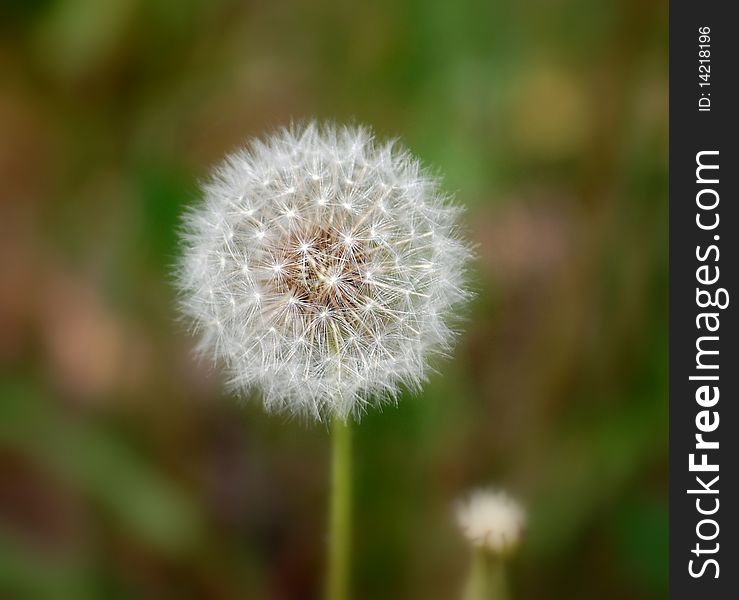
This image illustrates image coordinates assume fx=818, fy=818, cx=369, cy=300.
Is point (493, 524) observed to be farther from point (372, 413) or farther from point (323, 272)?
point (372, 413)

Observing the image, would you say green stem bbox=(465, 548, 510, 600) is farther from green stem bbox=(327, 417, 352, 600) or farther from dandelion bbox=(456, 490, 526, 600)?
green stem bbox=(327, 417, 352, 600)

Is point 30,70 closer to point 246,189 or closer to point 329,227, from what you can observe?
point 246,189

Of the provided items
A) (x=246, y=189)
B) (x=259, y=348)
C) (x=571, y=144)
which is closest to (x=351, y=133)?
(x=246, y=189)

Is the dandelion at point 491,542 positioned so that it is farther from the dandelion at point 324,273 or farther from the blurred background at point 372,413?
the blurred background at point 372,413

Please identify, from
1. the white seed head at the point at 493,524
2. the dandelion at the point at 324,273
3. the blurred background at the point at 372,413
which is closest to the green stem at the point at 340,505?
the dandelion at the point at 324,273

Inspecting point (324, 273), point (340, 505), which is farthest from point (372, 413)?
point (324, 273)

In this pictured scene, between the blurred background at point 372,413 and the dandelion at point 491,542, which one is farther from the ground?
the blurred background at point 372,413

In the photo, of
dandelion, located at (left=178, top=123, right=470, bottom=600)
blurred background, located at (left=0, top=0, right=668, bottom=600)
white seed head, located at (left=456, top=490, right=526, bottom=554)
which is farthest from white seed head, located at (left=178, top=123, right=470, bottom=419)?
blurred background, located at (left=0, top=0, right=668, bottom=600)

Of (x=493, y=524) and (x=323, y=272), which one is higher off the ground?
(x=323, y=272)
